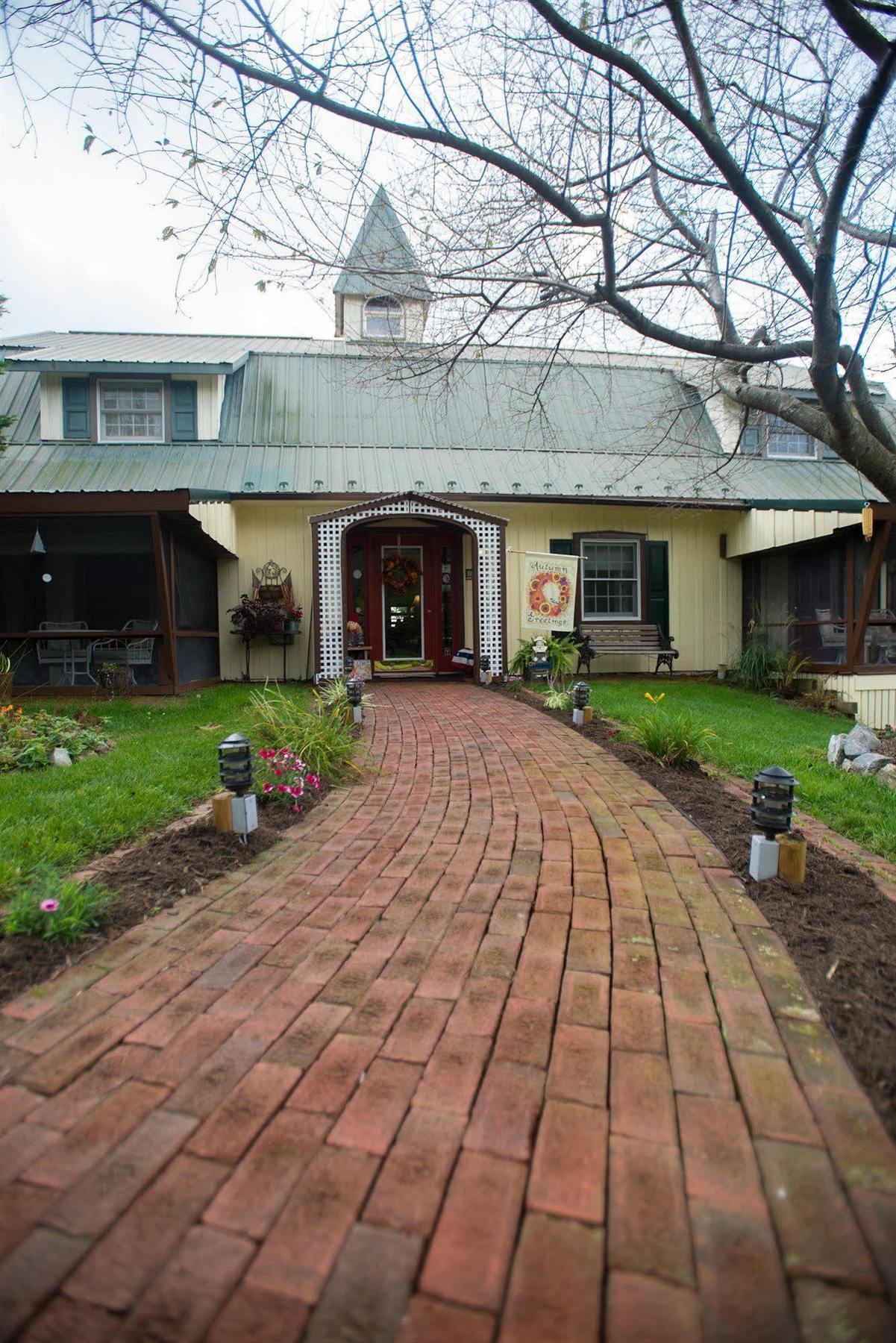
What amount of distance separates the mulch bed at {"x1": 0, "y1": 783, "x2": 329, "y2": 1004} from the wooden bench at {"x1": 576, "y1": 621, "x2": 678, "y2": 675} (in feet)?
26.2

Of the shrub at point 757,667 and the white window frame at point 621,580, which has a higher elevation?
the white window frame at point 621,580

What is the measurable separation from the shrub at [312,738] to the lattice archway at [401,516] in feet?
13.5

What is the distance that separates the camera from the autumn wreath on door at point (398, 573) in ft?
37.3

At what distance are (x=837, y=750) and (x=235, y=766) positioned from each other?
519 centimetres

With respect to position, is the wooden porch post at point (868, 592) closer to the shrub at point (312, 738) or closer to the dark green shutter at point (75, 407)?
the shrub at point (312, 738)

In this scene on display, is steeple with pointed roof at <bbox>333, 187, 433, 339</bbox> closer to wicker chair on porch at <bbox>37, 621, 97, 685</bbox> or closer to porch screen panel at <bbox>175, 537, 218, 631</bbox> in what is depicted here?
porch screen panel at <bbox>175, 537, 218, 631</bbox>

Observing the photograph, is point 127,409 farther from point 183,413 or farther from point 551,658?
point 551,658

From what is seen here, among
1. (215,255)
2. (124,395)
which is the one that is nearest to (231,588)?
(124,395)

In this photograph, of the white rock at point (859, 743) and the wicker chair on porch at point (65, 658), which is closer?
the white rock at point (859, 743)

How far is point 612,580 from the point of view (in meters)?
12.0

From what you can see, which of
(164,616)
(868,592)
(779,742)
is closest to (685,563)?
(868,592)

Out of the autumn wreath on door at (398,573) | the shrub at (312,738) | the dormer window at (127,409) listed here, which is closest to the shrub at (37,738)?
the shrub at (312,738)

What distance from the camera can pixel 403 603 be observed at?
11.4 meters

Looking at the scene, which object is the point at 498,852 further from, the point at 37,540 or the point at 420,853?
the point at 37,540
